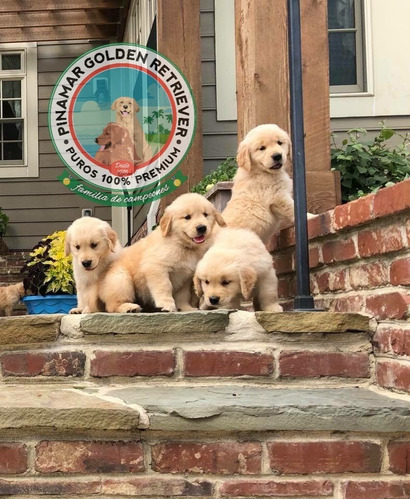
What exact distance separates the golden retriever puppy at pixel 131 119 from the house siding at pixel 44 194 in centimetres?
235

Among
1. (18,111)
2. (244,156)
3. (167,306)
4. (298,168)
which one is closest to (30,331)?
(167,306)

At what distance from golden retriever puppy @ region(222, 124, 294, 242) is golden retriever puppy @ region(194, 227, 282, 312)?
31 centimetres

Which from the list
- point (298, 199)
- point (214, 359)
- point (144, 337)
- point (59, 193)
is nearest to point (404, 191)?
point (298, 199)

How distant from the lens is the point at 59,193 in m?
9.88

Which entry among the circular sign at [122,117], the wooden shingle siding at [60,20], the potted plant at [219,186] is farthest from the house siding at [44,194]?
the potted plant at [219,186]

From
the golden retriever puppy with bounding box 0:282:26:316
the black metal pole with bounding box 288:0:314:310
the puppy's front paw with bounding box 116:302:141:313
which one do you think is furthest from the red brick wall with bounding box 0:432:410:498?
the golden retriever puppy with bounding box 0:282:26:316

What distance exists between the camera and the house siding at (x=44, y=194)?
9773 millimetres

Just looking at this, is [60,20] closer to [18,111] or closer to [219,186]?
[18,111]

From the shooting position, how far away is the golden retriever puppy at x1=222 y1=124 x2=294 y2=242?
2.95 metres

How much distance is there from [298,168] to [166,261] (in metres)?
0.65

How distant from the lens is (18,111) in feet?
33.4

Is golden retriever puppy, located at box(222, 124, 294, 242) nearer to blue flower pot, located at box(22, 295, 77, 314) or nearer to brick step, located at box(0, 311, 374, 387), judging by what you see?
brick step, located at box(0, 311, 374, 387)

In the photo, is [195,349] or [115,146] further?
[115,146]

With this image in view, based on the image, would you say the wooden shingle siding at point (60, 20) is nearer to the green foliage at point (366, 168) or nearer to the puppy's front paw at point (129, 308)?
the green foliage at point (366, 168)
